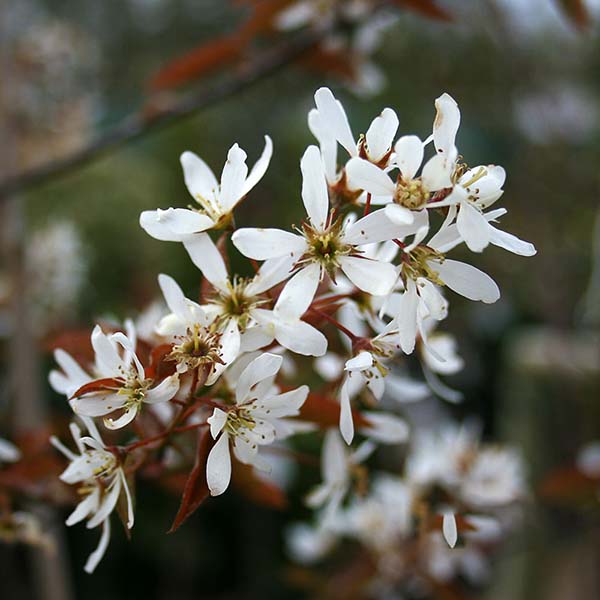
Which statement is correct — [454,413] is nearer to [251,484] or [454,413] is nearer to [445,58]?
[445,58]

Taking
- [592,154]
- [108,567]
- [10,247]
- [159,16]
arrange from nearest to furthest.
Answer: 1. [10,247]
2. [108,567]
3. [592,154]
4. [159,16]

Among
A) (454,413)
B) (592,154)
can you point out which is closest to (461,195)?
(454,413)

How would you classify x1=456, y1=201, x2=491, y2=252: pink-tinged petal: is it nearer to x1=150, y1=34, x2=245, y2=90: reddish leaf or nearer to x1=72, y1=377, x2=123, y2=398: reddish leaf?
x1=72, y1=377, x2=123, y2=398: reddish leaf

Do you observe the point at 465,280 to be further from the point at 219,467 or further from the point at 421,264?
the point at 219,467

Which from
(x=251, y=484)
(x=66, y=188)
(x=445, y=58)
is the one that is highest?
(x=251, y=484)

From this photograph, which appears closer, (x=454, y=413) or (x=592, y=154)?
(x=454, y=413)

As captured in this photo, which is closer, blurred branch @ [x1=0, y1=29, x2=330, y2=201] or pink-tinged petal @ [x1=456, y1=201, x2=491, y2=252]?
pink-tinged petal @ [x1=456, y1=201, x2=491, y2=252]

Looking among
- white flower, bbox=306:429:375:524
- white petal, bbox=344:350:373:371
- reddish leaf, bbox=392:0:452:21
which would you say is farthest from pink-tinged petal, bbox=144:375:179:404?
reddish leaf, bbox=392:0:452:21
